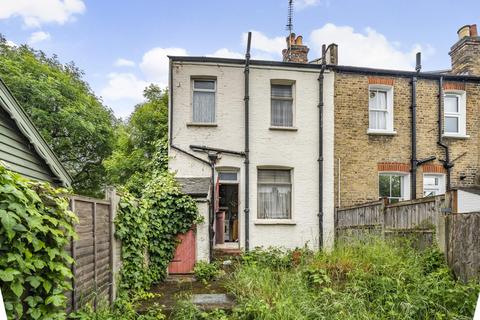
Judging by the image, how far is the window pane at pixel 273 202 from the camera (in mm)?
10789

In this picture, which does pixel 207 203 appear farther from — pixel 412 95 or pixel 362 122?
pixel 412 95

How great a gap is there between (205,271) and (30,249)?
18.5ft

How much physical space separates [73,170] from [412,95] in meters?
19.0

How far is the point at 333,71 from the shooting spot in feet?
36.9

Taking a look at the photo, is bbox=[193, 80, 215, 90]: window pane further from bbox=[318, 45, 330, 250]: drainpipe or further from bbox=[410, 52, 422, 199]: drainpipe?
bbox=[410, 52, 422, 199]: drainpipe

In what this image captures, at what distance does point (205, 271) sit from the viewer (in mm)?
7922

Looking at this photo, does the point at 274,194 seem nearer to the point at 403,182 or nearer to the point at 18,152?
the point at 403,182

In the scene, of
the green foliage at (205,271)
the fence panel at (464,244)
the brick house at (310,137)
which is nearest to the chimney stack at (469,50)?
the brick house at (310,137)

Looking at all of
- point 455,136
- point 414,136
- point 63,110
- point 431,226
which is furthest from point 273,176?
point 63,110

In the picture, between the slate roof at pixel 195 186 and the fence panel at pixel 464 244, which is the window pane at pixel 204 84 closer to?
the slate roof at pixel 195 186

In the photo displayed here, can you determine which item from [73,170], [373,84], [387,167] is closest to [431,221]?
[387,167]

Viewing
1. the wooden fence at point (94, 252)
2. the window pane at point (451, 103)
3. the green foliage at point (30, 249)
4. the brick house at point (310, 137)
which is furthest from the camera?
the window pane at point (451, 103)

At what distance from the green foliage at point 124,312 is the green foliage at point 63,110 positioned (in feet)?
44.9

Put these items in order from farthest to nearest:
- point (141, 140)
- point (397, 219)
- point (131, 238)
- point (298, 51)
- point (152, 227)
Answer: point (141, 140)
point (298, 51)
point (397, 219)
point (152, 227)
point (131, 238)
